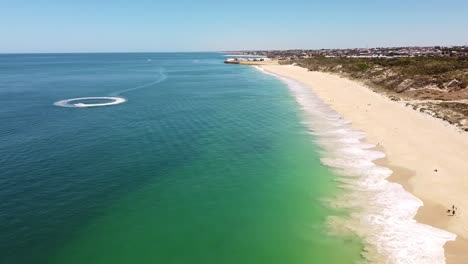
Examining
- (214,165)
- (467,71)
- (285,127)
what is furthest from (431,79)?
(214,165)

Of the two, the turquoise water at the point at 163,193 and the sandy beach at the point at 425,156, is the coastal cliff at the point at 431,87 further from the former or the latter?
the turquoise water at the point at 163,193

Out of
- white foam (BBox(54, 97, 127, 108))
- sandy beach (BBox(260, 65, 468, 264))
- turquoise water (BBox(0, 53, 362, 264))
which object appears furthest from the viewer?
white foam (BBox(54, 97, 127, 108))

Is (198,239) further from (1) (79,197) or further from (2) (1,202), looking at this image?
(2) (1,202)

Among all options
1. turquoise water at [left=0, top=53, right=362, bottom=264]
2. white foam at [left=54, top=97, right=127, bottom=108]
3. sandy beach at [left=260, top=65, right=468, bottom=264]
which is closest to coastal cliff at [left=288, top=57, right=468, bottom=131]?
sandy beach at [left=260, top=65, right=468, bottom=264]

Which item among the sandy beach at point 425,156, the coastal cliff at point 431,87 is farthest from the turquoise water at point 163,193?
the coastal cliff at point 431,87

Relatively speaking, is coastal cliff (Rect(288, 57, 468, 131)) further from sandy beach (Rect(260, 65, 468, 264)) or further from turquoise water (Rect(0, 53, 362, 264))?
turquoise water (Rect(0, 53, 362, 264))
